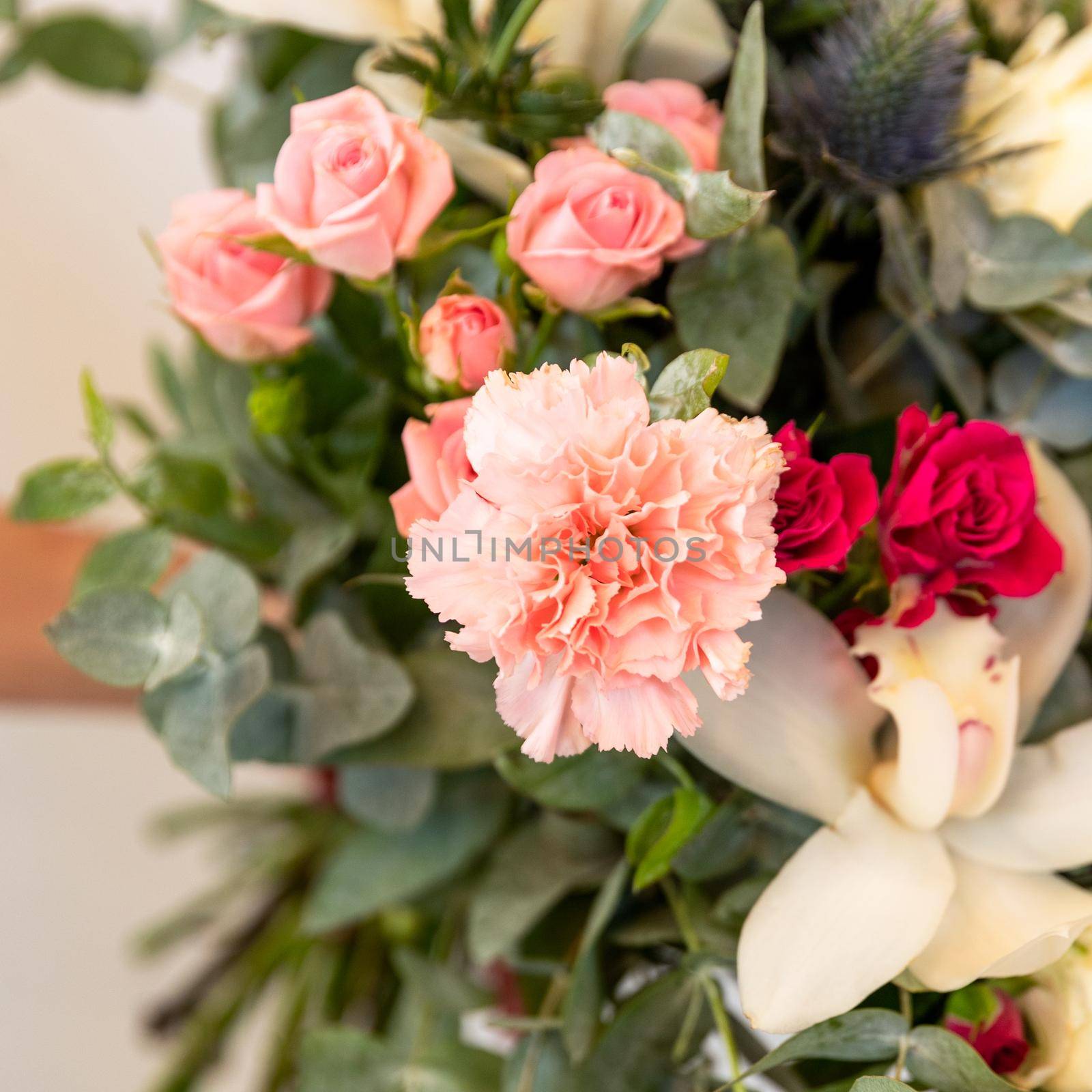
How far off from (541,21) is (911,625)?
0.25 metres

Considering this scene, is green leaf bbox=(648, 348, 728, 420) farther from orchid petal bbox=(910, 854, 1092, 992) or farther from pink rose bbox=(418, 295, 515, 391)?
orchid petal bbox=(910, 854, 1092, 992)

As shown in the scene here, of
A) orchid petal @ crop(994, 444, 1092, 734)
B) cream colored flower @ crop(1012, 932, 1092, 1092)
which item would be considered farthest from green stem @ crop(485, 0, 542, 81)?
cream colored flower @ crop(1012, 932, 1092, 1092)

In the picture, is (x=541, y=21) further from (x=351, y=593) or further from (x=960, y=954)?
(x=960, y=954)

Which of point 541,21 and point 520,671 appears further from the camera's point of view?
point 541,21

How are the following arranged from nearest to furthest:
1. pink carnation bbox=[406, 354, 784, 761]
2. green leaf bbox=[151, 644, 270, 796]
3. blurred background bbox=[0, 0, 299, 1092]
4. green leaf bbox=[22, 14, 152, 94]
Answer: pink carnation bbox=[406, 354, 784, 761], green leaf bbox=[151, 644, 270, 796], green leaf bbox=[22, 14, 152, 94], blurred background bbox=[0, 0, 299, 1092]

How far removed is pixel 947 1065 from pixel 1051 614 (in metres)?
0.14

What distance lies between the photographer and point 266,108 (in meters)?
0.41

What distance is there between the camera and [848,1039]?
0.29m

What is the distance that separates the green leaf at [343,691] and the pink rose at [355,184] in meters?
0.13

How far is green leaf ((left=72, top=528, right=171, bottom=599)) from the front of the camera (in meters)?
0.38

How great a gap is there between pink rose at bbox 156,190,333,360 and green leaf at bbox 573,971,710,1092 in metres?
0.25

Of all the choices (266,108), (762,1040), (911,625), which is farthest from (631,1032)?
(266,108)

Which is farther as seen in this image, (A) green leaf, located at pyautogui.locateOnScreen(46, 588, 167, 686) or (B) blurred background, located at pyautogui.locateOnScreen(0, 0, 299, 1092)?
(B) blurred background, located at pyautogui.locateOnScreen(0, 0, 299, 1092)

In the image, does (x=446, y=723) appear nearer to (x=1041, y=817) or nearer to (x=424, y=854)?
(x=424, y=854)
